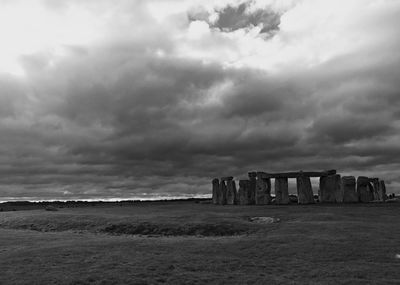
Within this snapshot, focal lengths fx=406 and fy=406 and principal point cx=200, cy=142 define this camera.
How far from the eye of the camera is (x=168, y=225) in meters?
26.6

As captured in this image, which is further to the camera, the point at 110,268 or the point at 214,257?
the point at 214,257

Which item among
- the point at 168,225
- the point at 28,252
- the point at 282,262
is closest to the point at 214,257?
the point at 282,262

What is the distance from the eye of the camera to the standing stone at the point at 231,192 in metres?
50.0

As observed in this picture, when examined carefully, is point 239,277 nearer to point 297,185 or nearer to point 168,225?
point 168,225

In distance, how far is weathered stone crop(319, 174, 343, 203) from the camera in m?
44.8

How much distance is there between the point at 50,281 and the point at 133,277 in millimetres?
2587

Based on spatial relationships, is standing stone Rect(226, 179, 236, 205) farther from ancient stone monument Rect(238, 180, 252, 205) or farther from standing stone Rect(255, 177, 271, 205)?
standing stone Rect(255, 177, 271, 205)

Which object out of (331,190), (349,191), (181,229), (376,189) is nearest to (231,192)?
(331,190)

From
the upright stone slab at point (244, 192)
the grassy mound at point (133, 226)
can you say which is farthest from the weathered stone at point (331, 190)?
the grassy mound at point (133, 226)

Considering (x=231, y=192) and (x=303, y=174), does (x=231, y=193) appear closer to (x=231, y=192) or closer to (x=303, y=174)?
(x=231, y=192)

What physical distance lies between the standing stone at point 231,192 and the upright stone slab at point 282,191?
577 cm

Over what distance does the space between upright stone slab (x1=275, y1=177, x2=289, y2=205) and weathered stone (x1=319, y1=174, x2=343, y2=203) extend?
396 centimetres

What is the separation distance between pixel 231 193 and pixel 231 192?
132 mm

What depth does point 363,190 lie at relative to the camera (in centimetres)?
4569
